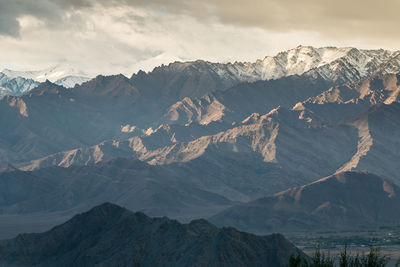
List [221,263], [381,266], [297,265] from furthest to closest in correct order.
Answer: [221,263] < [381,266] < [297,265]

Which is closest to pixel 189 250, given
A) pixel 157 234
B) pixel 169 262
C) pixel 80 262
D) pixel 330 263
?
pixel 169 262

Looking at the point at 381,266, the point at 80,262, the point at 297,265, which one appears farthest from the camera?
the point at 80,262

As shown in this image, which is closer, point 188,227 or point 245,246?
point 245,246

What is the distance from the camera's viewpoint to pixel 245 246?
599 feet

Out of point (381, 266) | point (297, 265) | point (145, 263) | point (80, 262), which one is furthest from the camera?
point (80, 262)

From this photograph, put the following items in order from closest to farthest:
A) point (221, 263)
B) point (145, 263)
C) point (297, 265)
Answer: point (297, 265), point (221, 263), point (145, 263)

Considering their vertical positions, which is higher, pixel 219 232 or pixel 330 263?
pixel 219 232

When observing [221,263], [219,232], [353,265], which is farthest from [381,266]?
[219,232]

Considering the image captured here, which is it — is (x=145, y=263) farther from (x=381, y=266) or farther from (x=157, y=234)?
(x=381, y=266)

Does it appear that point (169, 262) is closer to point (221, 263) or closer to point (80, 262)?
point (221, 263)

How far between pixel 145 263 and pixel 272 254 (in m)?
29.4

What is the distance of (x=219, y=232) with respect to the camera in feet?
616

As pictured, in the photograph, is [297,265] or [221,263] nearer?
[297,265]

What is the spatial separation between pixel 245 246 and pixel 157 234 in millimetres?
26801
